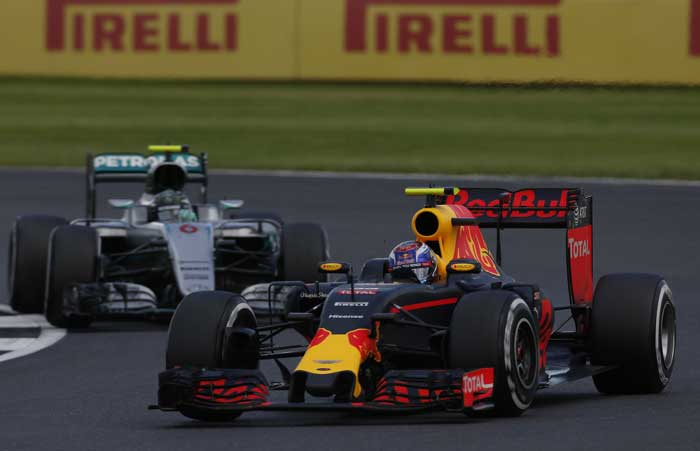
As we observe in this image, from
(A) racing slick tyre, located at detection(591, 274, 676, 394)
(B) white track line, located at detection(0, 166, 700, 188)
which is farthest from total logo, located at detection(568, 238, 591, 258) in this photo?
(B) white track line, located at detection(0, 166, 700, 188)

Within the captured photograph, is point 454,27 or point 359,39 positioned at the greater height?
point 454,27

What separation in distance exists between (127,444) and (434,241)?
2.59 meters

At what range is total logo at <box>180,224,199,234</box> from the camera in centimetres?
1577

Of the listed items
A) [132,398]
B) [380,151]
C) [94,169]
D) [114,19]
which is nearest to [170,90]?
[114,19]

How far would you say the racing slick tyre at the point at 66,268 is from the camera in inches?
586

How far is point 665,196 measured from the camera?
2417 cm

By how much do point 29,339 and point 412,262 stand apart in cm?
508

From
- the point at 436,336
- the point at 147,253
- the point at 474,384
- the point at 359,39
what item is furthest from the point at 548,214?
the point at 359,39

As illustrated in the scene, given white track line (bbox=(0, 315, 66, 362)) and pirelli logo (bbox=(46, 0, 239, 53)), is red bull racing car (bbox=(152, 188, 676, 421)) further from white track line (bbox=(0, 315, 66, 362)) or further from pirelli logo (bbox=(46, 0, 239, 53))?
pirelli logo (bbox=(46, 0, 239, 53))

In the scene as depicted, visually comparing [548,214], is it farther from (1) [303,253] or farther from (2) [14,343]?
(2) [14,343]

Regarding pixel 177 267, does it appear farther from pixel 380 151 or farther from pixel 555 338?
pixel 380 151

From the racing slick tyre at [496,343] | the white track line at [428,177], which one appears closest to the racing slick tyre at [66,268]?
the racing slick tyre at [496,343]

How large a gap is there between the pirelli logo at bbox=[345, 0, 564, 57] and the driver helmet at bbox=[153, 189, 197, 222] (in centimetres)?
1615

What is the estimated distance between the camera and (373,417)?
31.9 feet
